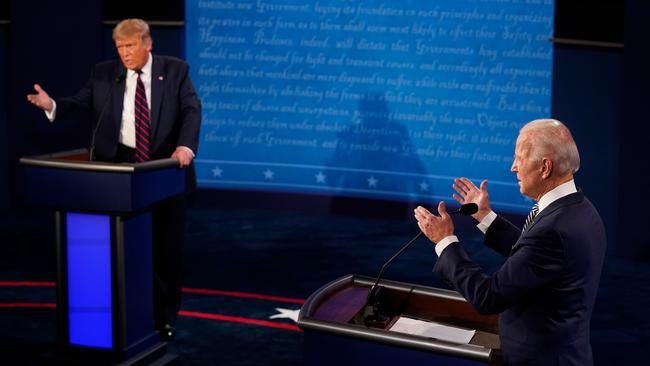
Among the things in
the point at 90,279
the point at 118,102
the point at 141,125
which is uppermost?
the point at 118,102

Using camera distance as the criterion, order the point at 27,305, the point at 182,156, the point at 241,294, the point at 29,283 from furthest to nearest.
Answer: the point at 29,283
the point at 241,294
the point at 27,305
the point at 182,156

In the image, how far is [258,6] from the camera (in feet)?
26.3

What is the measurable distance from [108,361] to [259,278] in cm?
202

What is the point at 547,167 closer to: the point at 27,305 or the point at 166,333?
the point at 166,333

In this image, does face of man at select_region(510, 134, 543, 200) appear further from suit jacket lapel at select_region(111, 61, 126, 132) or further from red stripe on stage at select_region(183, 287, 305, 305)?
red stripe on stage at select_region(183, 287, 305, 305)

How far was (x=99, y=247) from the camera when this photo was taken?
4.33m

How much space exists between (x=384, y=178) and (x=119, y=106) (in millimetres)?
3613

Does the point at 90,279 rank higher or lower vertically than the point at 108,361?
higher

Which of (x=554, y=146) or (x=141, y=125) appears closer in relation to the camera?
(x=554, y=146)

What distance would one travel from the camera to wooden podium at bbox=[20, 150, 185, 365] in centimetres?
422

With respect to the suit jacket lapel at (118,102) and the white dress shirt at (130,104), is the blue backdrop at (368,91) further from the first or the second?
the suit jacket lapel at (118,102)

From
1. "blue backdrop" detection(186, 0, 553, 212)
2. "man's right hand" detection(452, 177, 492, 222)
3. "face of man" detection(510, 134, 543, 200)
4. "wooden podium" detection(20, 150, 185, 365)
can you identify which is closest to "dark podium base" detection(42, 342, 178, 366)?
"wooden podium" detection(20, 150, 185, 365)

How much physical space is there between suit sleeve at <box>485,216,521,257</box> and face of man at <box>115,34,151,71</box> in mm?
2296

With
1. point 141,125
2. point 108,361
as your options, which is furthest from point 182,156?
point 108,361
